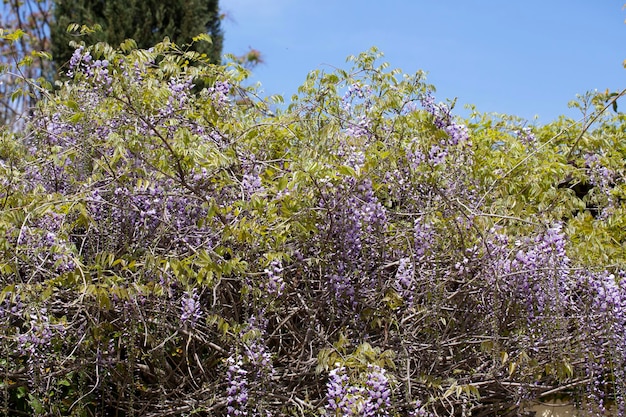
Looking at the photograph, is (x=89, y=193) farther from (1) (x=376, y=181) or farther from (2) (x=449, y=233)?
(2) (x=449, y=233)

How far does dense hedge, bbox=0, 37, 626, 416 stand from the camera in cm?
297

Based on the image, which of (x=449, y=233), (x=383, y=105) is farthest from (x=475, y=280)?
(x=383, y=105)

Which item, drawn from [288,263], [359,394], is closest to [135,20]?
[288,263]

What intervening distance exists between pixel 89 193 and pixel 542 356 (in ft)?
6.81

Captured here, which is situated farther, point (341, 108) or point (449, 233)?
point (341, 108)

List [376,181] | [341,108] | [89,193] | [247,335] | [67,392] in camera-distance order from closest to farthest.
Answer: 1. [247,335]
2. [89,193]
3. [376,181]
4. [341,108]
5. [67,392]

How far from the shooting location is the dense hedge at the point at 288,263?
297 cm

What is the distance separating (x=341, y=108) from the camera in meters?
3.84

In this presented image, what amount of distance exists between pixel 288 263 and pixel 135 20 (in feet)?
31.6

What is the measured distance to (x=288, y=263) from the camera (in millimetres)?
3279

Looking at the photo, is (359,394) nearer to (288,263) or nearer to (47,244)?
(288,263)

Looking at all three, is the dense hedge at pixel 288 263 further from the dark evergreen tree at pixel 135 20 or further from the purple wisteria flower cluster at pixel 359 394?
the dark evergreen tree at pixel 135 20

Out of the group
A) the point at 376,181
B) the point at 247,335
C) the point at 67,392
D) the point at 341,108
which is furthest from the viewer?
the point at 67,392

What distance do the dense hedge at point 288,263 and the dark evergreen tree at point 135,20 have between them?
836cm
